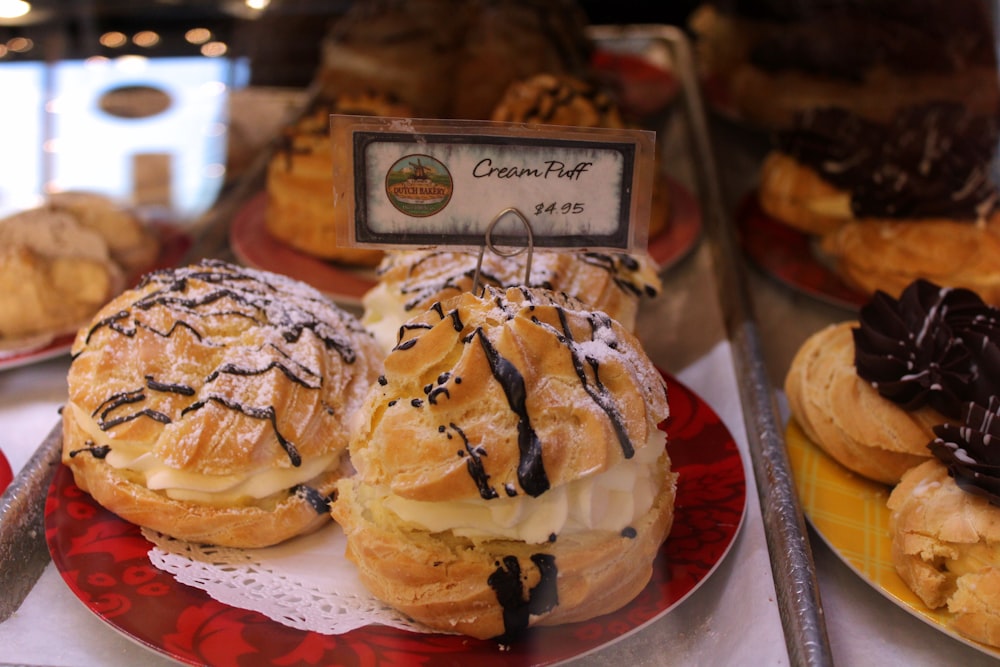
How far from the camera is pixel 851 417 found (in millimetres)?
1948

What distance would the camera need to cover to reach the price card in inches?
59.9

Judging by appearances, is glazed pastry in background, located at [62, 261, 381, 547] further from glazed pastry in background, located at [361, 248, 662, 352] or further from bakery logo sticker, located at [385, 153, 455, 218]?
bakery logo sticker, located at [385, 153, 455, 218]

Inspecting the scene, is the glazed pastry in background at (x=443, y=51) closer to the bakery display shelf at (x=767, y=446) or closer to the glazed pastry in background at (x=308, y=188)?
the glazed pastry in background at (x=308, y=188)

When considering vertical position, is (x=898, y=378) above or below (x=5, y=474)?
above

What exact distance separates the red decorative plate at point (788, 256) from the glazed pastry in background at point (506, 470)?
1322 millimetres

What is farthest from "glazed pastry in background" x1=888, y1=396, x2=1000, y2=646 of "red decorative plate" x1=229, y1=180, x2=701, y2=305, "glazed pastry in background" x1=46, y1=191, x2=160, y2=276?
"glazed pastry in background" x1=46, y1=191, x2=160, y2=276

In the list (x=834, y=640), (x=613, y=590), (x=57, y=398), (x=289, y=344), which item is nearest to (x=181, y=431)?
(x=289, y=344)

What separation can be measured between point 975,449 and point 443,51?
252 cm

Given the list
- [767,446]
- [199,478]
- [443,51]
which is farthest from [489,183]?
[443,51]

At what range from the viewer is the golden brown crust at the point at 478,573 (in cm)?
145

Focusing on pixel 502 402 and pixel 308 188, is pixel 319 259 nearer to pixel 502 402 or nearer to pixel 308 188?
pixel 308 188

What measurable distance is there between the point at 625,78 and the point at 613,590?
303cm

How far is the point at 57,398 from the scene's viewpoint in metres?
2.11

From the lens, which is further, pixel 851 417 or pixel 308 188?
pixel 308 188
